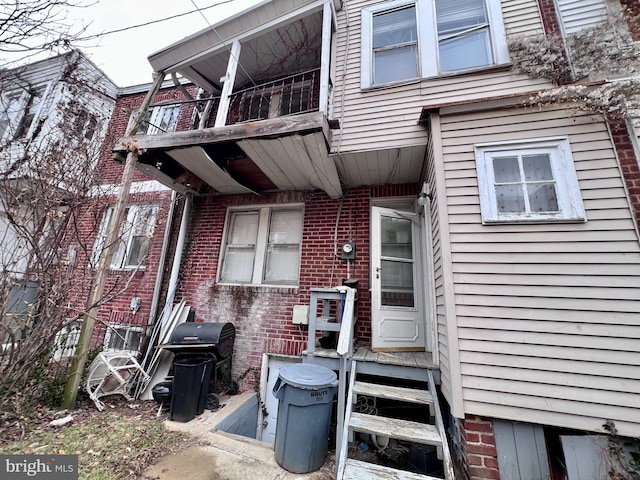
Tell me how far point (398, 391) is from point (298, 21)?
19.0 ft

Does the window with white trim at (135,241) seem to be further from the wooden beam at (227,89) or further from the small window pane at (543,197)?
the small window pane at (543,197)

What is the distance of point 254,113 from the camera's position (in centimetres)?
545

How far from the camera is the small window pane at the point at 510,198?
2631 millimetres

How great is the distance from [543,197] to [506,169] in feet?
1.50

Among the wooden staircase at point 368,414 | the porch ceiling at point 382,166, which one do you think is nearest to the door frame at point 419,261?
the porch ceiling at point 382,166

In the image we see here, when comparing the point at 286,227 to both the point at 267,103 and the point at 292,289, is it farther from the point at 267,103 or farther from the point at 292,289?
the point at 267,103

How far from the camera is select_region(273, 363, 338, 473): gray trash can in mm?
2422

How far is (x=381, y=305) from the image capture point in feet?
11.8

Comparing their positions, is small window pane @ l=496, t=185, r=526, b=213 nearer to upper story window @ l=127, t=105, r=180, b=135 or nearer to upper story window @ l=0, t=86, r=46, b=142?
upper story window @ l=127, t=105, r=180, b=135

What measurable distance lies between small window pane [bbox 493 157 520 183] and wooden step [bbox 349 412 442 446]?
2593mm

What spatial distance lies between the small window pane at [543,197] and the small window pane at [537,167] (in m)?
0.11

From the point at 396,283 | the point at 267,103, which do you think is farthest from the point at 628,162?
Answer: the point at 267,103

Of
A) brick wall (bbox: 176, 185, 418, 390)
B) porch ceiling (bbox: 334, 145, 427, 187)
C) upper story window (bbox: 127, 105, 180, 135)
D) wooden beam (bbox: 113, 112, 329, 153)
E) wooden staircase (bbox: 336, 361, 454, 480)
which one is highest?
upper story window (bbox: 127, 105, 180, 135)

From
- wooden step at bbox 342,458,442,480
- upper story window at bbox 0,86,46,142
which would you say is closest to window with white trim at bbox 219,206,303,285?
wooden step at bbox 342,458,442,480
